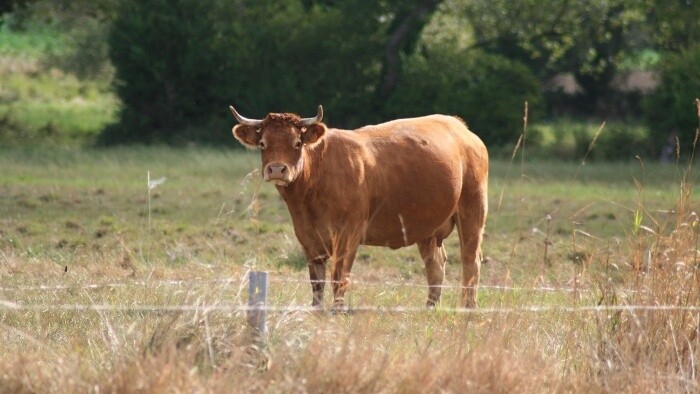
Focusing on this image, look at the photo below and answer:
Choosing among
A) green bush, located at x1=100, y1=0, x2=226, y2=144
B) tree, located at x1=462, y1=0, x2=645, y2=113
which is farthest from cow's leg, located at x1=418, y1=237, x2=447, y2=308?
tree, located at x1=462, y1=0, x2=645, y2=113

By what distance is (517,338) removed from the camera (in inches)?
318

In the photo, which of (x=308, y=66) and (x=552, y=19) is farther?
(x=552, y=19)

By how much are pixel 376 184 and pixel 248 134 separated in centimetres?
109

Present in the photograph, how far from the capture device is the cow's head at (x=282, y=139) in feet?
31.7

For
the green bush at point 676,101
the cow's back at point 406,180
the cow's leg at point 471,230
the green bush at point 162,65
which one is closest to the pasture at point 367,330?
the cow's leg at point 471,230

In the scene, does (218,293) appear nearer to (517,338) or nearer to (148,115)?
(517,338)

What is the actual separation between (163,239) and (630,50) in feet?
112

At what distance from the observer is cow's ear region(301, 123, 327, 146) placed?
998cm

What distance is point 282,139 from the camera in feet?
32.4

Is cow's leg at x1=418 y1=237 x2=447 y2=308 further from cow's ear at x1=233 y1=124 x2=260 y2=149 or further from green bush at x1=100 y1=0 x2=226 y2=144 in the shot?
green bush at x1=100 y1=0 x2=226 y2=144

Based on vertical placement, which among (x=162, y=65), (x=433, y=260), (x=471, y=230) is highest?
(x=471, y=230)

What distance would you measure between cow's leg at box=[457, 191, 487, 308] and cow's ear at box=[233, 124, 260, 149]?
197 centimetres

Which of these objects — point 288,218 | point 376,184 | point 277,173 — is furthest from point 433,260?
point 288,218

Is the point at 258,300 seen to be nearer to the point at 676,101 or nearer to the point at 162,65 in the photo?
the point at 676,101
